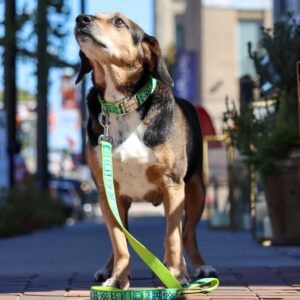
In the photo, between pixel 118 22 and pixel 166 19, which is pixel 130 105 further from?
pixel 166 19

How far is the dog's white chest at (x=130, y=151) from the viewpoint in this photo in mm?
6668

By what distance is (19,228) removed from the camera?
19250 millimetres

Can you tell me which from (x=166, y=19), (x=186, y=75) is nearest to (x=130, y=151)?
(x=186, y=75)

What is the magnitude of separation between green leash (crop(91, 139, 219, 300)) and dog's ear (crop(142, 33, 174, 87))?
1.86ft

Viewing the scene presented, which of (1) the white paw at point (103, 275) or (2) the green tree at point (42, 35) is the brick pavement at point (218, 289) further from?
(2) the green tree at point (42, 35)

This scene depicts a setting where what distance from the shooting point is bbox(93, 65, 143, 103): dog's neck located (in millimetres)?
6684

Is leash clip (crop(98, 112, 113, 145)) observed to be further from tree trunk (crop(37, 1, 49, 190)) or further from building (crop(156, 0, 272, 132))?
building (crop(156, 0, 272, 132))

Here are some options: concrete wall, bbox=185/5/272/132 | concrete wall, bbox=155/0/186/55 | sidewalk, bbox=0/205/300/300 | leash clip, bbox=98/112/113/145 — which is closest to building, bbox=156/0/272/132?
concrete wall, bbox=185/5/272/132

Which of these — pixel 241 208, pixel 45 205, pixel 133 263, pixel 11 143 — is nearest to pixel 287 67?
pixel 133 263

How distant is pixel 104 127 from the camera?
6699mm

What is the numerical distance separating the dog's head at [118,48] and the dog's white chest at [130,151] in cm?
29

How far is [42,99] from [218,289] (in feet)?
59.7

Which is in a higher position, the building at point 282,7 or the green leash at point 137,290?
the building at point 282,7

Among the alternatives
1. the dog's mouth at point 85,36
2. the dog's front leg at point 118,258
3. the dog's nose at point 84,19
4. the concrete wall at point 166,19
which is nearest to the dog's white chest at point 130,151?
the dog's front leg at point 118,258
